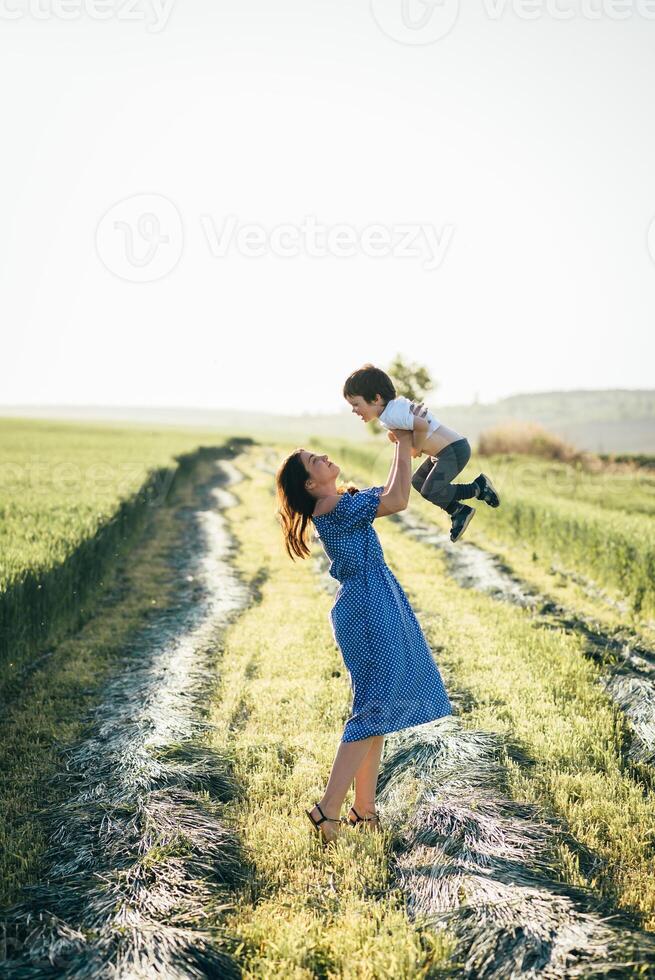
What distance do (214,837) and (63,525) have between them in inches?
292

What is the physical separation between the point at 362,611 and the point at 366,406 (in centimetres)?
106

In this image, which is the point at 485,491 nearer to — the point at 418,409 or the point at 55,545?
the point at 418,409

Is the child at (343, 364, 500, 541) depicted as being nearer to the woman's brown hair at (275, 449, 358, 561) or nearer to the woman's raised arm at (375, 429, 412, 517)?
the woman's raised arm at (375, 429, 412, 517)

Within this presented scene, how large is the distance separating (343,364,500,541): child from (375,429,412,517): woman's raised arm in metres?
0.10

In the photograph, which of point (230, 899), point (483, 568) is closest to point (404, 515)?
point (483, 568)

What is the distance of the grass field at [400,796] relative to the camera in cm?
325

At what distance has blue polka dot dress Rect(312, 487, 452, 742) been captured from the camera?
4105 mm

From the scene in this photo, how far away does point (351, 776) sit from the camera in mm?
4168

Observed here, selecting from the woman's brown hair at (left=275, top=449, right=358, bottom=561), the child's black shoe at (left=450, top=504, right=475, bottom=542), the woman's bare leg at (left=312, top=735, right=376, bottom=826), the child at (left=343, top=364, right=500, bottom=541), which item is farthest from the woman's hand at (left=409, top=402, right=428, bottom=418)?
the woman's bare leg at (left=312, top=735, right=376, bottom=826)

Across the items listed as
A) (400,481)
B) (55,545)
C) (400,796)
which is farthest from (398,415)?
(55,545)

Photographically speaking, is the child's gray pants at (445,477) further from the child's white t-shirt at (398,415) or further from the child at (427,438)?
the child's white t-shirt at (398,415)

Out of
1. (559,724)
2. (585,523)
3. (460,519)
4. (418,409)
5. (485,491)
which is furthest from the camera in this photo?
(585,523)

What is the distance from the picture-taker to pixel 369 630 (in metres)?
4.12

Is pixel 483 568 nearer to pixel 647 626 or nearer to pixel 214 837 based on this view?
pixel 647 626
